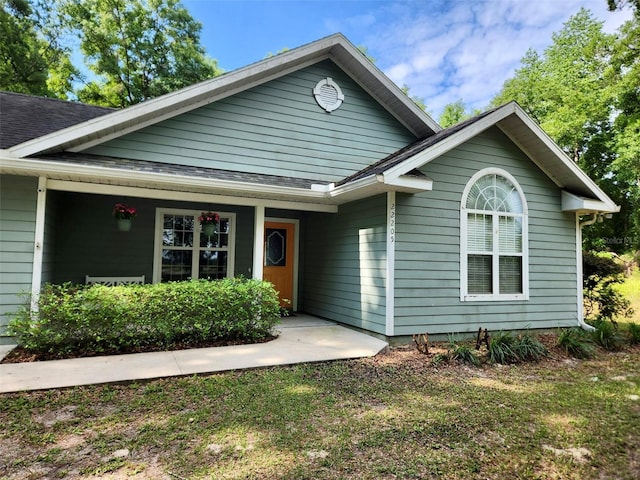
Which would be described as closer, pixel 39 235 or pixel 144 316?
pixel 144 316

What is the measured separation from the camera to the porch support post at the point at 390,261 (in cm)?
586

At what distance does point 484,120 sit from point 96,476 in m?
6.64

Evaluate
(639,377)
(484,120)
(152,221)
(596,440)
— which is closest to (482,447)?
(596,440)

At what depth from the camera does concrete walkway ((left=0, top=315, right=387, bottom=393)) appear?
3936 mm

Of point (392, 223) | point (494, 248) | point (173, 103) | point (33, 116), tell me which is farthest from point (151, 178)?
point (494, 248)

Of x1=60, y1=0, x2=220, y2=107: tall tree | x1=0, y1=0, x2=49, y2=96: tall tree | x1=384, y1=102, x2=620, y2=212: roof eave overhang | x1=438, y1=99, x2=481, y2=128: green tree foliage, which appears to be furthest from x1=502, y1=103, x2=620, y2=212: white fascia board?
x1=438, y1=99, x2=481, y2=128: green tree foliage

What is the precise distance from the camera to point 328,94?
7.75 meters

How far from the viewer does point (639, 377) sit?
474 centimetres

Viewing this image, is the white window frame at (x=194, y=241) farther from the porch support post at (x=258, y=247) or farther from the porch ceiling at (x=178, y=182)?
the porch support post at (x=258, y=247)

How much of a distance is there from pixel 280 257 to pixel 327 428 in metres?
5.83

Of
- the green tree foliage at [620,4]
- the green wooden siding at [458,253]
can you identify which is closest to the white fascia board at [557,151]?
the green wooden siding at [458,253]

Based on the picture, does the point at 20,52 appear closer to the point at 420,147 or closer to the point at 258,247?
the point at 258,247

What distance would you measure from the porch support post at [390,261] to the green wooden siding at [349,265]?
102 mm

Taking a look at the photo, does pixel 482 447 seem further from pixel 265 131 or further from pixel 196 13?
pixel 196 13
